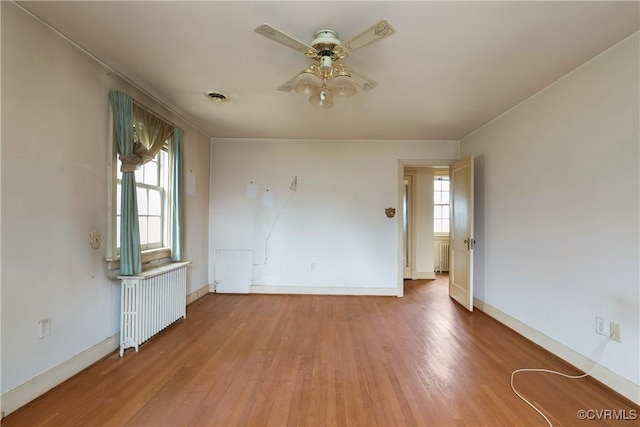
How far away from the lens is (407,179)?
242 inches

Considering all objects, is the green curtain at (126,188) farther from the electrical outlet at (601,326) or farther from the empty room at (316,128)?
the electrical outlet at (601,326)

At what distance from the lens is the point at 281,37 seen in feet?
5.48

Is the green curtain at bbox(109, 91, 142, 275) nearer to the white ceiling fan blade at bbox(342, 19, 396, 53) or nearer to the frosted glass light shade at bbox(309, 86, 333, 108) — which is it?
the frosted glass light shade at bbox(309, 86, 333, 108)

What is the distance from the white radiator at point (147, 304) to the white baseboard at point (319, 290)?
160 cm

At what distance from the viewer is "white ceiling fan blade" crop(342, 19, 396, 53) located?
1529mm

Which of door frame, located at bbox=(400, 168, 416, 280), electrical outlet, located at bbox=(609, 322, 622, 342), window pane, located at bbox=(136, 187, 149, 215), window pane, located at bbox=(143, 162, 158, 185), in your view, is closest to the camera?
electrical outlet, located at bbox=(609, 322, 622, 342)

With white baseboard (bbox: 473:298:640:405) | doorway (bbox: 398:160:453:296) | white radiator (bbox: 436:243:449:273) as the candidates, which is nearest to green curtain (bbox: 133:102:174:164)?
white baseboard (bbox: 473:298:640:405)

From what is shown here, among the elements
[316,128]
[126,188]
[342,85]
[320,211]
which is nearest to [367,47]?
[342,85]

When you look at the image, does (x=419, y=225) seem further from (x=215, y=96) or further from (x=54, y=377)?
(x=54, y=377)

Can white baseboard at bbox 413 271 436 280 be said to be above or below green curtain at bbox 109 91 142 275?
below

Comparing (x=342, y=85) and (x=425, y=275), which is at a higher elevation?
(x=342, y=85)

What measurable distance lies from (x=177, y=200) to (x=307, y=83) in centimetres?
235

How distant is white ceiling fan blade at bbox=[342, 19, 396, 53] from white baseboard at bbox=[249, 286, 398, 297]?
146 inches

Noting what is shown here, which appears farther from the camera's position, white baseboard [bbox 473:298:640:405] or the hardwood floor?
white baseboard [bbox 473:298:640:405]
